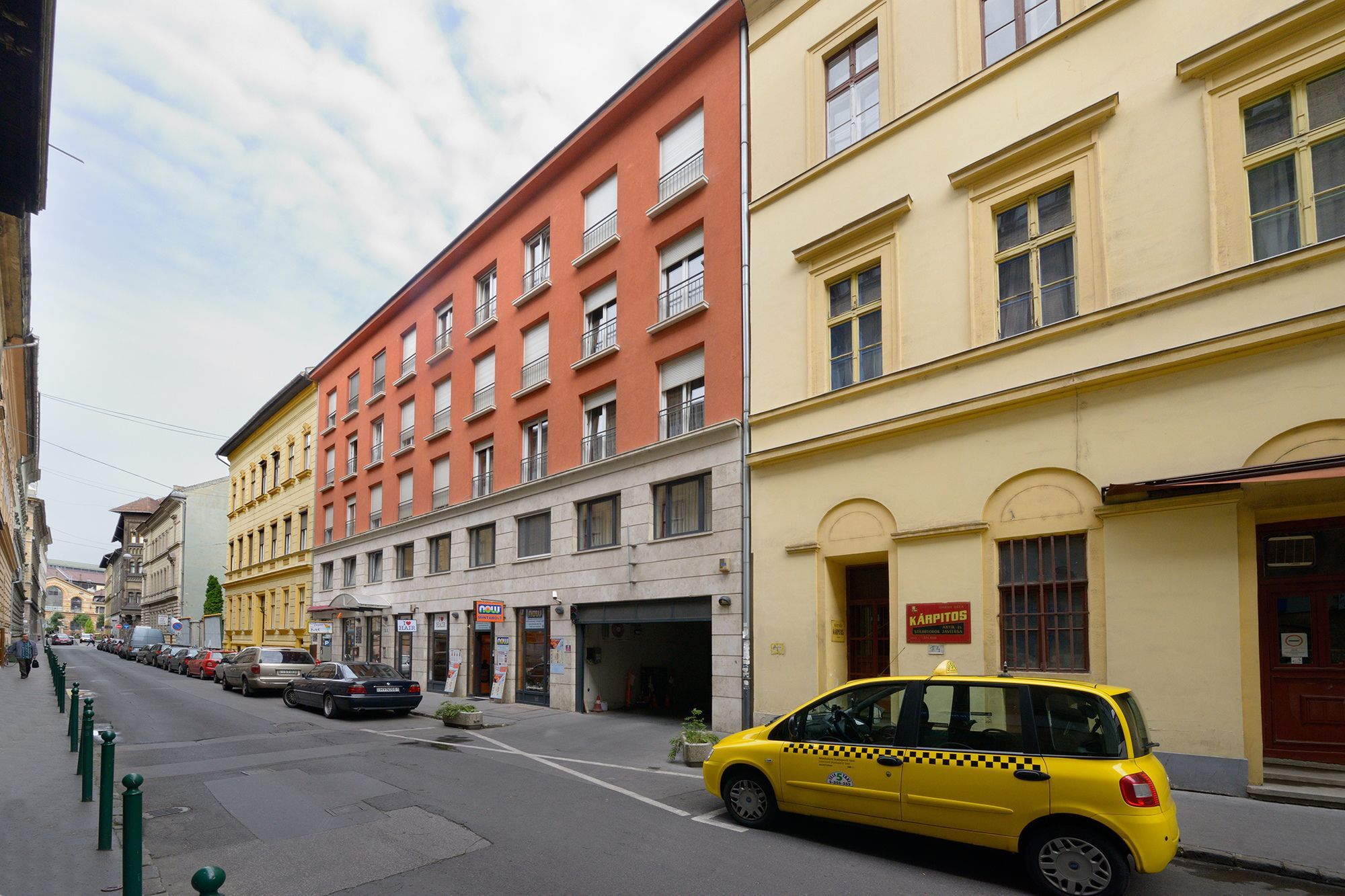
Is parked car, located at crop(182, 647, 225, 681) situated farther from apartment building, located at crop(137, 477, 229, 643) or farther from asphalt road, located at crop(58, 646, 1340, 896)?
apartment building, located at crop(137, 477, 229, 643)

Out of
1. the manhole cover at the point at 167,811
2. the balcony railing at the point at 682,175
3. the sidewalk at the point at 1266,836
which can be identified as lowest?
the manhole cover at the point at 167,811

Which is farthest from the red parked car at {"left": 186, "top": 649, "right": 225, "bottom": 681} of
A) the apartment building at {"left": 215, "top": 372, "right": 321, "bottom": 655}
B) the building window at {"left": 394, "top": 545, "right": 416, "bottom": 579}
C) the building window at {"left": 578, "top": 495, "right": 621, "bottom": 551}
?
the building window at {"left": 578, "top": 495, "right": 621, "bottom": 551}

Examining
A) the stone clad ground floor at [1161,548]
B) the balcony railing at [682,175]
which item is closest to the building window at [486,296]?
the balcony railing at [682,175]

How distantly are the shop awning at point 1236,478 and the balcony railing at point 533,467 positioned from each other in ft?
50.1

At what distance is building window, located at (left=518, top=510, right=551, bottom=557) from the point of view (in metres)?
22.3

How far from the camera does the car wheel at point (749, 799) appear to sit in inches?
330

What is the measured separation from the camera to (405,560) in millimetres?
30203

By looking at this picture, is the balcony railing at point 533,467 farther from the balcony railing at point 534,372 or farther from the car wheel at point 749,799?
the car wheel at point 749,799

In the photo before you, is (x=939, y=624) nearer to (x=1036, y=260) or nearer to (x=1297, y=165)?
(x=1036, y=260)

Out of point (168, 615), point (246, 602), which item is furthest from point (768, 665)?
point (168, 615)

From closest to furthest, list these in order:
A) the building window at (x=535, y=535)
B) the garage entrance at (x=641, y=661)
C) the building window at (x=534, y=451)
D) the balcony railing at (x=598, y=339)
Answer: the garage entrance at (x=641, y=661), the balcony railing at (x=598, y=339), the building window at (x=535, y=535), the building window at (x=534, y=451)

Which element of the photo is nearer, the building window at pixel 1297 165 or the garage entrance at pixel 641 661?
the building window at pixel 1297 165

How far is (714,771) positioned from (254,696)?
2189cm

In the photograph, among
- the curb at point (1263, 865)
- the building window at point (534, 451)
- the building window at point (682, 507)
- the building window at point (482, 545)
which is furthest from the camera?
the building window at point (482, 545)
